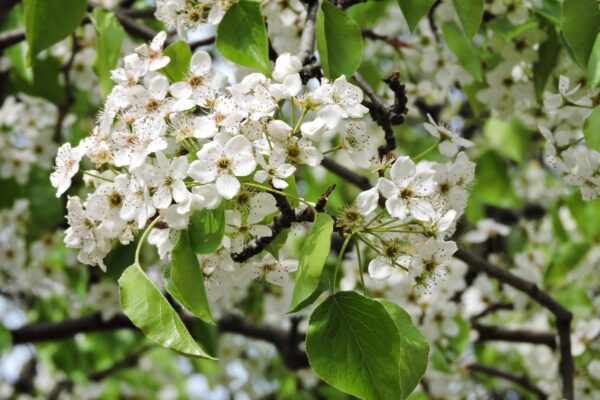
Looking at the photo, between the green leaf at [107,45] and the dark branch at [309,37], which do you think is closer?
the dark branch at [309,37]

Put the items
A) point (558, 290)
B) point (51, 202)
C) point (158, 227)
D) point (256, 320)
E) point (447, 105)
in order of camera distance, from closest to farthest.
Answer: point (158, 227) → point (51, 202) → point (558, 290) → point (256, 320) → point (447, 105)

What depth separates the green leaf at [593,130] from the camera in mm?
1551

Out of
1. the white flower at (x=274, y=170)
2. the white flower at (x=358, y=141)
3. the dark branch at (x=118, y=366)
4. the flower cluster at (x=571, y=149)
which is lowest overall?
the dark branch at (x=118, y=366)

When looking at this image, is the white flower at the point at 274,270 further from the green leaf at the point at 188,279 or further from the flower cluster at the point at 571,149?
the flower cluster at the point at 571,149

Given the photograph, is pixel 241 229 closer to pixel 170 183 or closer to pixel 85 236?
pixel 170 183

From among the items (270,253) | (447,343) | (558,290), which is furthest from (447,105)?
(270,253)

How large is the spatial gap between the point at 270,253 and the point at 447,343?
1439mm

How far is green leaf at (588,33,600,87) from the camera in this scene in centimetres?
163

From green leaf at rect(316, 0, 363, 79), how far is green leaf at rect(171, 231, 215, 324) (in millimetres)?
547

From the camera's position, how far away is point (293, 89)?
5.21 ft

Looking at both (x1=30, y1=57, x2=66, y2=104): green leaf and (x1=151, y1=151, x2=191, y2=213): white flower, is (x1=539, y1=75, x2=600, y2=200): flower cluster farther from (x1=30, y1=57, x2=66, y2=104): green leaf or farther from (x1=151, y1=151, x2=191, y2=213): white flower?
(x1=30, y1=57, x2=66, y2=104): green leaf

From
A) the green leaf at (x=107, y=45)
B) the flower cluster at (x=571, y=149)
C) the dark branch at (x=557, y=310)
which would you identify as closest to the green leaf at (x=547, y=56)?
the flower cluster at (x=571, y=149)

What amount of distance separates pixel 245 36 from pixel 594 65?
73 centimetres

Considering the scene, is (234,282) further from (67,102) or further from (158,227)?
(67,102)
